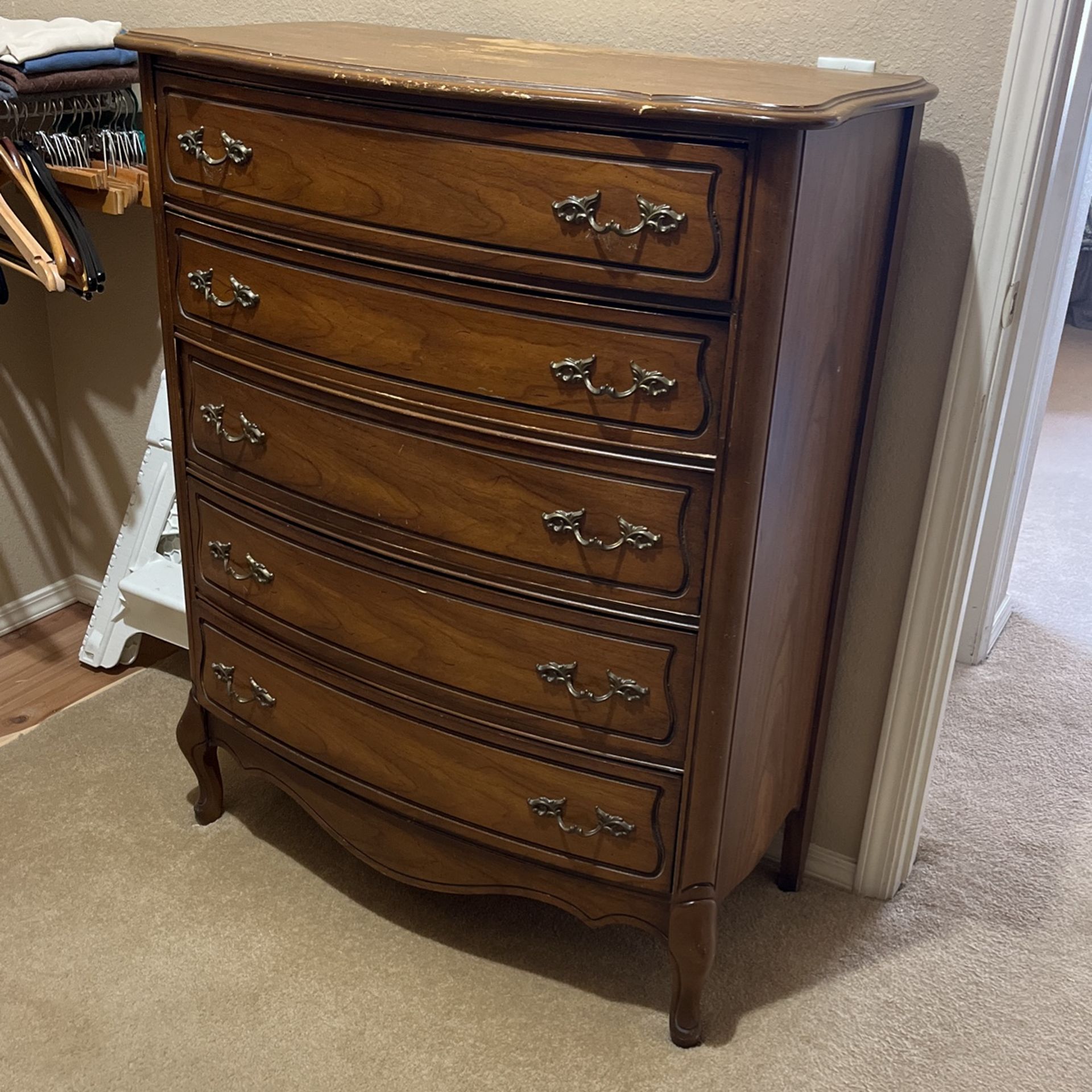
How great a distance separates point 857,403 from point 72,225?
1.27 metres

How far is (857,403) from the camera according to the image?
1.61 m

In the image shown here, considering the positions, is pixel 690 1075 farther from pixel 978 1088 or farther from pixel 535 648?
pixel 535 648

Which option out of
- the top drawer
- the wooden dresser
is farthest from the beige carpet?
the top drawer

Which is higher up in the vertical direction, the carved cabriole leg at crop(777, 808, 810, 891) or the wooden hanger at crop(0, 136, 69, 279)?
the wooden hanger at crop(0, 136, 69, 279)

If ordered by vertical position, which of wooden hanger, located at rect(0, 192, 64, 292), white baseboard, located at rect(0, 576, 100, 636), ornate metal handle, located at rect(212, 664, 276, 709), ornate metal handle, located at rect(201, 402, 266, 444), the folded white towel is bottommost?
white baseboard, located at rect(0, 576, 100, 636)

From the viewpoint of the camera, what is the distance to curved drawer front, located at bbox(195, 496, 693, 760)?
1.43m

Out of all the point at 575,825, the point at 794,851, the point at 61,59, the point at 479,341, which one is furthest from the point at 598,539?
the point at 61,59

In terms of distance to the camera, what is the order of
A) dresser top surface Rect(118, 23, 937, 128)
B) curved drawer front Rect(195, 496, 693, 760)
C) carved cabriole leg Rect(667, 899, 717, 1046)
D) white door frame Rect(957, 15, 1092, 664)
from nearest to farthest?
1. dresser top surface Rect(118, 23, 937, 128)
2. curved drawer front Rect(195, 496, 693, 760)
3. carved cabriole leg Rect(667, 899, 717, 1046)
4. white door frame Rect(957, 15, 1092, 664)

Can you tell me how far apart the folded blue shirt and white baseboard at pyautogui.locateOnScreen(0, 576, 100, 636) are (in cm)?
119

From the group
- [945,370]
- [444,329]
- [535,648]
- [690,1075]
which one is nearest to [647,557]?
[535,648]

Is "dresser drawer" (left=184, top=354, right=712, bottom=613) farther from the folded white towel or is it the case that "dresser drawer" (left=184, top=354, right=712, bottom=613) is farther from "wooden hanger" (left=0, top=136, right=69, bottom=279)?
the folded white towel

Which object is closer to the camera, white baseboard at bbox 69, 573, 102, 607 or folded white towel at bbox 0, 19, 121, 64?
folded white towel at bbox 0, 19, 121, 64

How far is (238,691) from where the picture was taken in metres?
1.82

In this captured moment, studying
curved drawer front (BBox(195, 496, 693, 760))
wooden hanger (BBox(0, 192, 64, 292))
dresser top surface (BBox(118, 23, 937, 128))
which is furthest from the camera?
wooden hanger (BBox(0, 192, 64, 292))
